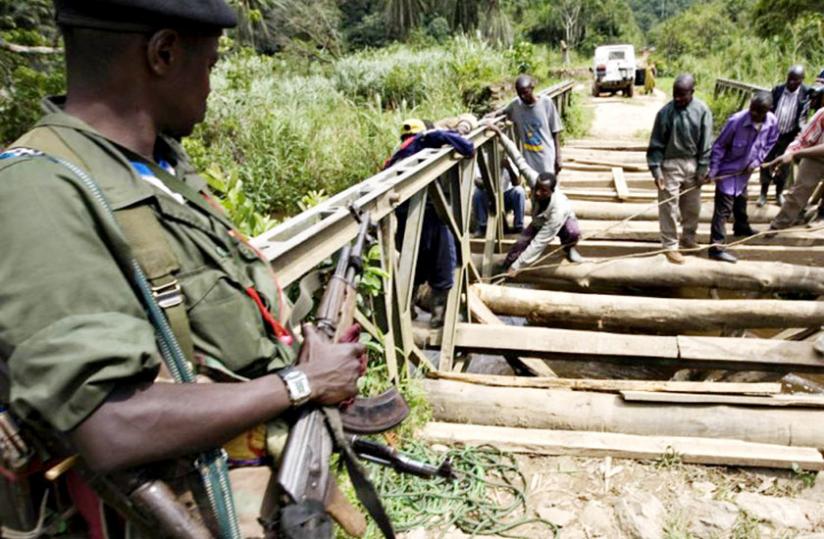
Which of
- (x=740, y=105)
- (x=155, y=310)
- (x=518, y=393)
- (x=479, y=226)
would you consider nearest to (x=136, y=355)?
(x=155, y=310)

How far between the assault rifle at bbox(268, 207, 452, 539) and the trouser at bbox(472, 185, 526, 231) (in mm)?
4432

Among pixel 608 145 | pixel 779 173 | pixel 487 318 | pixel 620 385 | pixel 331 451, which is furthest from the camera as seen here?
pixel 608 145

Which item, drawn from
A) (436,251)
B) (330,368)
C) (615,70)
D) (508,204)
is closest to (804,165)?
(508,204)

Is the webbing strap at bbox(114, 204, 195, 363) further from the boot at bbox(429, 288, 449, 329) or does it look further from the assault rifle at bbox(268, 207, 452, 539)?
the boot at bbox(429, 288, 449, 329)

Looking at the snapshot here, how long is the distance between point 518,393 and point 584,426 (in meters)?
0.44

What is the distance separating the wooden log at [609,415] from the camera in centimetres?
320

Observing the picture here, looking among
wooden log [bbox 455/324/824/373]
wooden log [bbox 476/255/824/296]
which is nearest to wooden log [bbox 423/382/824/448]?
wooden log [bbox 455/324/824/373]

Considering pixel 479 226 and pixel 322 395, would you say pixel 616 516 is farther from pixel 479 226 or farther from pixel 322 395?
pixel 479 226

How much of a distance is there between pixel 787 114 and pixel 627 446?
5925 mm

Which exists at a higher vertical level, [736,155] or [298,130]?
[298,130]

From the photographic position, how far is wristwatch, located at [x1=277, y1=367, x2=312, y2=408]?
1.18 metres

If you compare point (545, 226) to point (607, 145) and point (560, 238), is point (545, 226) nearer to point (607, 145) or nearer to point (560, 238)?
point (560, 238)

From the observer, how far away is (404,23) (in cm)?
3259

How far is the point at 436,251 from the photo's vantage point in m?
4.57
